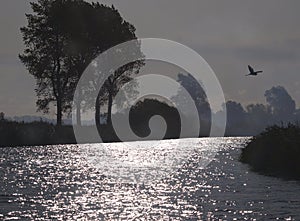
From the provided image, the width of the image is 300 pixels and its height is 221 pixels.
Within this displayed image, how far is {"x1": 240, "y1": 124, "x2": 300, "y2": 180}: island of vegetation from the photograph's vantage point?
1459 inches

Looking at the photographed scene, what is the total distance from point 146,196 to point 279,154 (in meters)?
13.1

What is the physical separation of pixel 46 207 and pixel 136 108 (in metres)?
73.0

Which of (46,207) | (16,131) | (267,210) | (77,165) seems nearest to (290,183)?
(267,210)

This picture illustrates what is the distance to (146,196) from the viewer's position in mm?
29062

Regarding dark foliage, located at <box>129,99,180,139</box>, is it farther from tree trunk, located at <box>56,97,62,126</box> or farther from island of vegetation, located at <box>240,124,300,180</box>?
island of vegetation, located at <box>240,124,300,180</box>

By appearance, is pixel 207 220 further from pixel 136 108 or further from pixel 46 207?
pixel 136 108

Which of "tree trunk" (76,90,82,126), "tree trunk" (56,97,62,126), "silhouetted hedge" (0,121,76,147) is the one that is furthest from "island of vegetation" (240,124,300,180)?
"tree trunk" (76,90,82,126)

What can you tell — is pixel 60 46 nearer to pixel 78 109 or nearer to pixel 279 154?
pixel 78 109

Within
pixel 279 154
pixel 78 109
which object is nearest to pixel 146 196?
pixel 279 154

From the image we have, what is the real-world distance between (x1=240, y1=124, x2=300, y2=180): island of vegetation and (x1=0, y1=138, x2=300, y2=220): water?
4.62 feet

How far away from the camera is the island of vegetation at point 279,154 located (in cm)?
3706

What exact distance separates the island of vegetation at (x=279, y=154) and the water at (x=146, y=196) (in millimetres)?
1409

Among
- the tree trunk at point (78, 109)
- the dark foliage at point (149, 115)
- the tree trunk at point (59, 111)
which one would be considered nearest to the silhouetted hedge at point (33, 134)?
the tree trunk at point (59, 111)

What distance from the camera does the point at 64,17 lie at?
8131 centimetres
